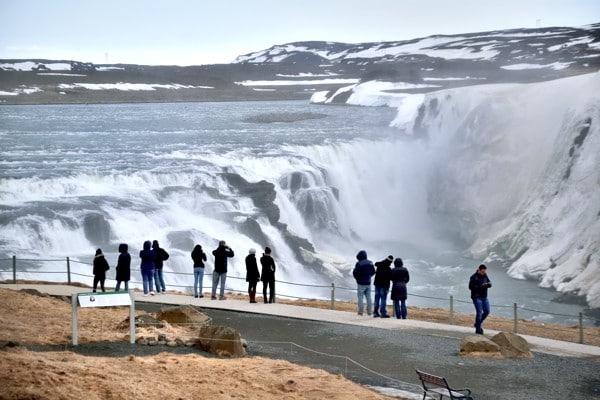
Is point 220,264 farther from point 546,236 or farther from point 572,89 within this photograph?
point 572,89

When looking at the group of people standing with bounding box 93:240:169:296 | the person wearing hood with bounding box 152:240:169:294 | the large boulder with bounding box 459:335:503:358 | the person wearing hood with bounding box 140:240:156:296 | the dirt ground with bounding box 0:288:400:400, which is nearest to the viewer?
the dirt ground with bounding box 0:288:400:400

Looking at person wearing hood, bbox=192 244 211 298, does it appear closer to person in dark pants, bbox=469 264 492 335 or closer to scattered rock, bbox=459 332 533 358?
person in dark pants, bbox=469 264 492 335

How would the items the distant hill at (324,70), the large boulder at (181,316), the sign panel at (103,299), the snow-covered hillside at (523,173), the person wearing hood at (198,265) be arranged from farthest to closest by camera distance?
1. the distant hill at (324,70)
2. the snow-covered hillside at (523,173)
3. the person wearing hood at (198,265)
4. the large boulder at (181,316)
5. the sign panel at (103,299)

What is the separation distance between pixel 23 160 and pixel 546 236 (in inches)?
1051

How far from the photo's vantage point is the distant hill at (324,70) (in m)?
73.3

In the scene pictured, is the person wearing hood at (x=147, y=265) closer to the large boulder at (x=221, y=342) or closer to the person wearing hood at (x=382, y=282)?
the person wearing hood at (x=382, y=282)

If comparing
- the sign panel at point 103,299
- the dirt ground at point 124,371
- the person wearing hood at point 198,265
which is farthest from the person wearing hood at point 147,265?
the sign panel at point 103,299

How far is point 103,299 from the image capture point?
18125mm

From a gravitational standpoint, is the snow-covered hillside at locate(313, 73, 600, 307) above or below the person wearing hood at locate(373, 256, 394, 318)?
above

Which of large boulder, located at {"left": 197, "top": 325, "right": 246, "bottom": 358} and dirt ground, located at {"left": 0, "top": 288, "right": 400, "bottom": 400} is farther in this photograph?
large boulder, located at {"left": 197, "top": 325, "right": 246, "bottom": 358}

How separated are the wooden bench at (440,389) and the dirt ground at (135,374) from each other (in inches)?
33.8

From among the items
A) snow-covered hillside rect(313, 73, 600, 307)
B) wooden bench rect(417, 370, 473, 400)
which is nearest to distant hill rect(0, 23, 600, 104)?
snow-covered hillside rect(313, 73, 600, 307)

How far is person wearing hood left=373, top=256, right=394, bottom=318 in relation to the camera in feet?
76.2

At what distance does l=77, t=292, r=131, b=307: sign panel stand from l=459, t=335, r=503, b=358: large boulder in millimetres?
6056
